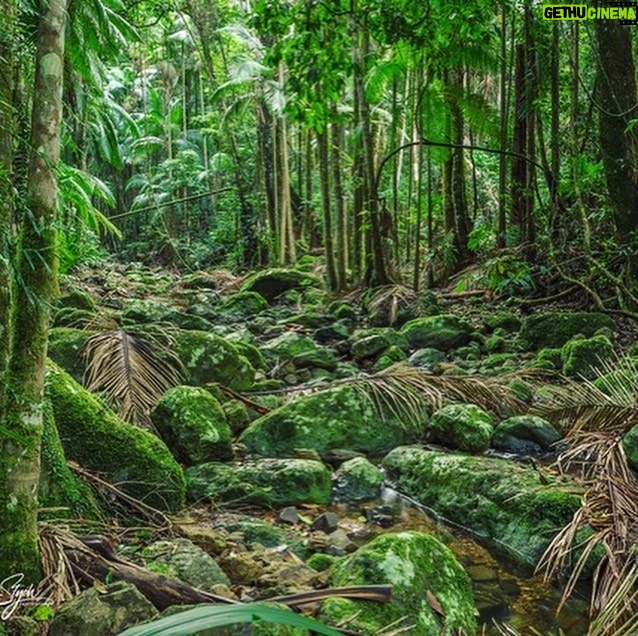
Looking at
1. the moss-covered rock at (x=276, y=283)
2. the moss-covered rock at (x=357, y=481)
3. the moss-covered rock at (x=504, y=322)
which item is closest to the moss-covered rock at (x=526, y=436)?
the moss-covered rock at (x=357, y=481)

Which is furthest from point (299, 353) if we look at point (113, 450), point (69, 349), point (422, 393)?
point (113, 450)

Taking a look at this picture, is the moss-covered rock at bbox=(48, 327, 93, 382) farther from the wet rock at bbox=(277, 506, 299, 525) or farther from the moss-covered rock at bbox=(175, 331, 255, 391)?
the wet rock at bbox=(277, 506, 299, 525)

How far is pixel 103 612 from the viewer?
1.82 meters

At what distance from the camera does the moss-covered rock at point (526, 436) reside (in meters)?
4.38

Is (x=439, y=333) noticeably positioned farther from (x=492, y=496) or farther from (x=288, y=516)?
(x=288, y=516)

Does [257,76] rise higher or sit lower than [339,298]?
higher

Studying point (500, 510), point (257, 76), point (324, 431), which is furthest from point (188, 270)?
point (500, 510)

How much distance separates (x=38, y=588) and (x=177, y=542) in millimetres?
697

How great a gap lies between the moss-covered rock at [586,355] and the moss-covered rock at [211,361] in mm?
2677

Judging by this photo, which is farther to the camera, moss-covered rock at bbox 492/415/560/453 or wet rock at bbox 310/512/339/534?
moss-covered rock at bbox 492/415/560/453

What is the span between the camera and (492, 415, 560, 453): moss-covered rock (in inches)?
172

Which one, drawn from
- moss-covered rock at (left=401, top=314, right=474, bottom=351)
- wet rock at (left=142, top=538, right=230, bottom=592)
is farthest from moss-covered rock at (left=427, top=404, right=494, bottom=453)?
moss-covered rock at (left=401, top=314, right=474, bottom=351)

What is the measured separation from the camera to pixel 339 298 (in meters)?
11.4

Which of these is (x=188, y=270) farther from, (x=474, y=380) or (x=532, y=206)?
(x=474, y=380)
